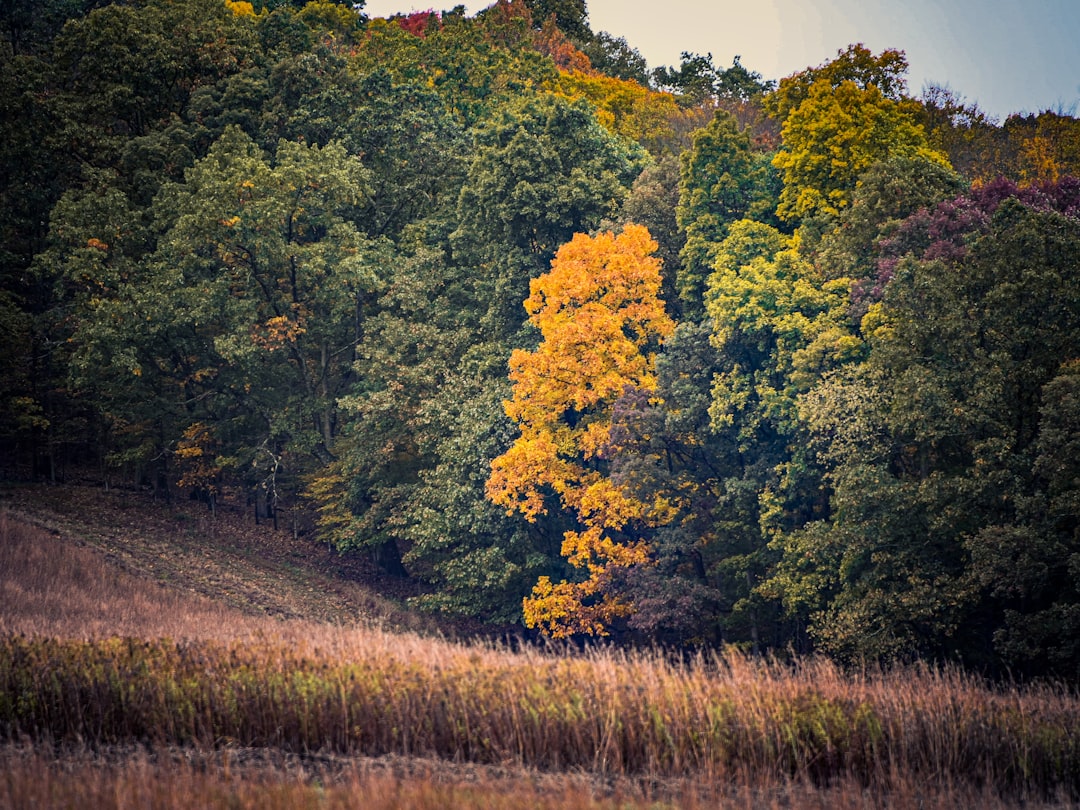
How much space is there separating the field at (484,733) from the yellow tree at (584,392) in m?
15.4

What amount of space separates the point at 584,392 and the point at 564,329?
2.17 meters

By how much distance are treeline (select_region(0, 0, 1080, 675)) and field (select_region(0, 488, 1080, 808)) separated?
649 cm

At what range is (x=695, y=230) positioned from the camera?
32.9 meters

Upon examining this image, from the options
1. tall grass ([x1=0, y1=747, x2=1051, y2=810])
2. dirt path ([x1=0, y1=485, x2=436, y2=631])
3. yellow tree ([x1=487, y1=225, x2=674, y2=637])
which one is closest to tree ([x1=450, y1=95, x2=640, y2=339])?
yellow tree ([x1=487, y1=225, x2=674, y2=637])

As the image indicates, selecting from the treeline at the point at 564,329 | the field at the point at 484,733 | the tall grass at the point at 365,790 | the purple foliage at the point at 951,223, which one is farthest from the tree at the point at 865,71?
the tall grass at the point at 365,790

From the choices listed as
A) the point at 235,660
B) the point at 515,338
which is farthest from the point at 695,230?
the point at 235,660

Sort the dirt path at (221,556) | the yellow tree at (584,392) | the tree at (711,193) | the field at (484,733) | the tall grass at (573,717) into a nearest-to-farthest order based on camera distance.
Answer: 1. the field at (484,733)
2. the tall grass at (573,717)
3. the dirt path at (221,556)
4. the yellow tree at (584,392)
5. the tree at (711,193)

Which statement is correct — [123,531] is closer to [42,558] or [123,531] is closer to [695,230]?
[42,558]

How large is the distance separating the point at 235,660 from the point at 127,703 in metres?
1.93

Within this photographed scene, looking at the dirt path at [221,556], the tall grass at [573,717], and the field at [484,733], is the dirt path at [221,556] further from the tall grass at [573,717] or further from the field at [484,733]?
the tall grass at [573,717]

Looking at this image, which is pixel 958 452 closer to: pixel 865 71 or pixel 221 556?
pixel 865 71

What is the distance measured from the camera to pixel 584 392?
107ft

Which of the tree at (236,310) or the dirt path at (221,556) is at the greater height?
the tree at (236,310)

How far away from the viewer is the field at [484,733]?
1164 centimetres
